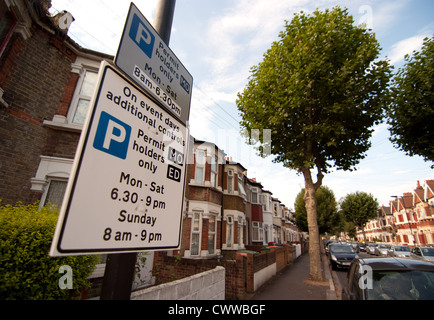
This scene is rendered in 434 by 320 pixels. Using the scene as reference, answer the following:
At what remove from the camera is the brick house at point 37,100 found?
17.1 feet

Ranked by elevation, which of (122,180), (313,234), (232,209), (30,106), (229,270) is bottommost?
(229,270)

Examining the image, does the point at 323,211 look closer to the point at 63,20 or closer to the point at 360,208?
the point at 360,208

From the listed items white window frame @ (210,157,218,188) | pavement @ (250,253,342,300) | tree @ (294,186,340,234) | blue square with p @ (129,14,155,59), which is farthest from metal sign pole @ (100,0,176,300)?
tree @ (294,186,340,234)

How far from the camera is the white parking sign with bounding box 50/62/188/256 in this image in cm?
97

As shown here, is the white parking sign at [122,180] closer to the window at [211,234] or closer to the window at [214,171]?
the window at [211,234]

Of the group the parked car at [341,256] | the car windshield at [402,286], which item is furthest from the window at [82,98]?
the parked car at [341,256]

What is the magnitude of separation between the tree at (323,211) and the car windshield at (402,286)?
31.2 m

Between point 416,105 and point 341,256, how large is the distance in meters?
10.8

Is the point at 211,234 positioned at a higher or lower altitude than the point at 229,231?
lower

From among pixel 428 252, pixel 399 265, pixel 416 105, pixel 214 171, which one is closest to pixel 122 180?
pixel 399 265

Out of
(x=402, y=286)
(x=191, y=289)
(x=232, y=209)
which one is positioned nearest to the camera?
(x=402, y=286)

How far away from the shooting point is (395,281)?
3863mm

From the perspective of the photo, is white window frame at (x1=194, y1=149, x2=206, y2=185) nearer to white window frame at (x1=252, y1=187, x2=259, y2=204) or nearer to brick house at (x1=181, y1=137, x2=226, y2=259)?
brick house at (x1=181, y1=137, x2=226, y2=259)
